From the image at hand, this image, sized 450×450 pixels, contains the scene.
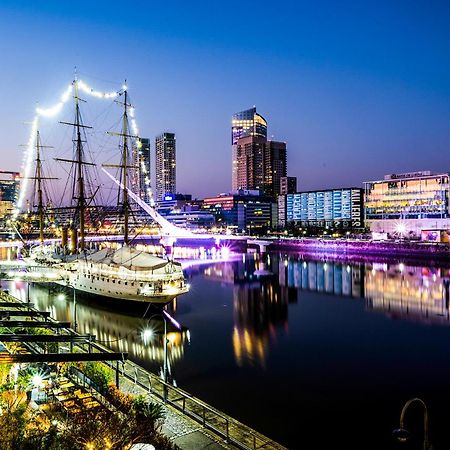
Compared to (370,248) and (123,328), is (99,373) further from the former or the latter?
(370,248)

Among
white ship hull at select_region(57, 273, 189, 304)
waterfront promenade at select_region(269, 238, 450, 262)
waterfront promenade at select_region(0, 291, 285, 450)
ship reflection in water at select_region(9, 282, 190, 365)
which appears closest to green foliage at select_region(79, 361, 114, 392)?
waterfront promenade at select_region(0, 291, 285, 450)

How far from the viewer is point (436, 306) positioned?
40188 millimetres

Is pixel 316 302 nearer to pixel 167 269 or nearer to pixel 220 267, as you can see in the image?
pixel 167 269

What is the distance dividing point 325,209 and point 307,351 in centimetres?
15072

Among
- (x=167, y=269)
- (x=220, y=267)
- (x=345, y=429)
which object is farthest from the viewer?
(x=220, y=267)

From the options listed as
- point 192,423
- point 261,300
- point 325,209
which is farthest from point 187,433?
point 325,209

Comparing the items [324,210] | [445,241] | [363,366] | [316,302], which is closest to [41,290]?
[316,302]

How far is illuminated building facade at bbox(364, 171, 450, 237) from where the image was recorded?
121m

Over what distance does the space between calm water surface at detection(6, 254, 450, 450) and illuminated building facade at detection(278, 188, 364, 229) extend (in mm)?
112862

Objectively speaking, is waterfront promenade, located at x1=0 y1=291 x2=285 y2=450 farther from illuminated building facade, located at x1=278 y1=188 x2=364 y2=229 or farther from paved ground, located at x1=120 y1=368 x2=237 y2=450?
illuminated building facade, located at x1=278 y1=188 x2=364 y2=229

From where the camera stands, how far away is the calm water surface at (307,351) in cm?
1727

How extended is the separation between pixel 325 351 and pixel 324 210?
5946 inches

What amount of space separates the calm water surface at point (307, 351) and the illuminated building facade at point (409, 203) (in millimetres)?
76999

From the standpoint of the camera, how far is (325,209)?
566ft
